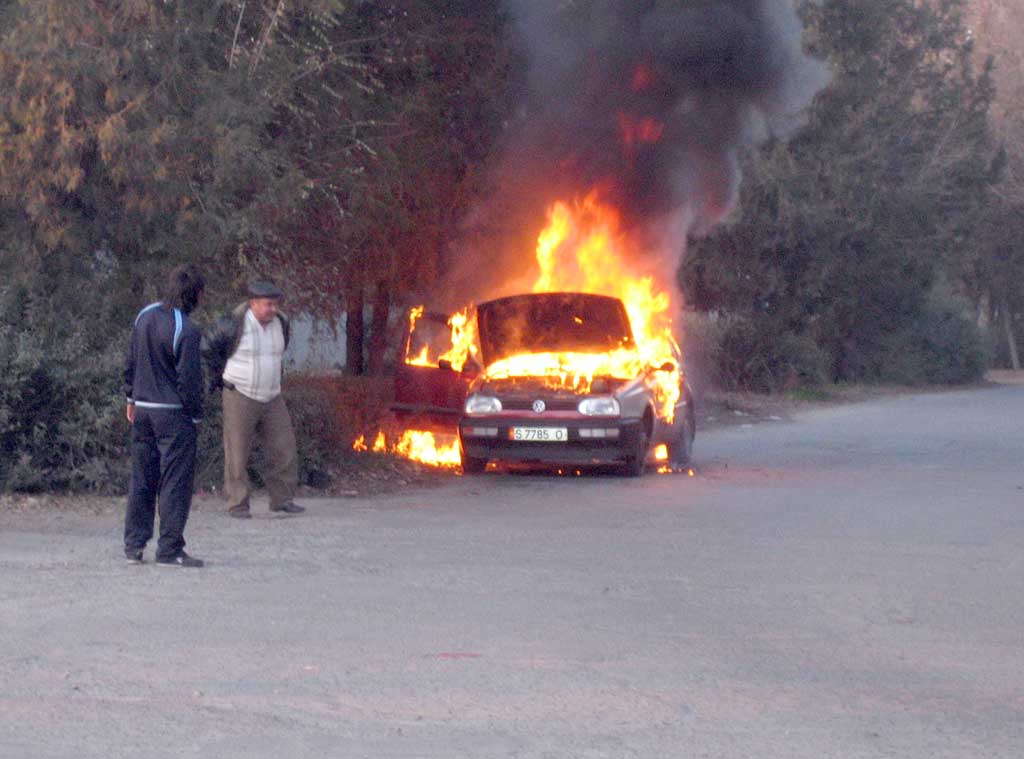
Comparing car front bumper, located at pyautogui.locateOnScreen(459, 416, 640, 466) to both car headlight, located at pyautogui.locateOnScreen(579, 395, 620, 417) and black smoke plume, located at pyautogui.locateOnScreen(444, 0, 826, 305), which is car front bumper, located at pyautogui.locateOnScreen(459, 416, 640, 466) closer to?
car headlight, located at pyautogui.locateOnScreen(579, 395, 620, 417)

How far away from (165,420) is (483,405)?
579 centimetres

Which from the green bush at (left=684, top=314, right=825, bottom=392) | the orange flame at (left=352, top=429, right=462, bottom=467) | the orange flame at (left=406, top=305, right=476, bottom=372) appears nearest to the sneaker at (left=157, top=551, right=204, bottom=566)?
the orange flame at (left=352, top=429, right=462, bottom=467)

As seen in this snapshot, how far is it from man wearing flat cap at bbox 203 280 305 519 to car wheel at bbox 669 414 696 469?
5852mm

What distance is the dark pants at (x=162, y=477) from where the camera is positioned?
915 centimetres

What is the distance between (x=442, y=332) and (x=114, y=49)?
5710mm

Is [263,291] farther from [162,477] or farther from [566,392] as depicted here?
[566,392]

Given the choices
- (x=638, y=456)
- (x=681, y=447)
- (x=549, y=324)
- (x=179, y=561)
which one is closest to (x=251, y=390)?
(x=179, y=561)

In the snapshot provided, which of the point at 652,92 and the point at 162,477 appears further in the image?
the point at 652,92

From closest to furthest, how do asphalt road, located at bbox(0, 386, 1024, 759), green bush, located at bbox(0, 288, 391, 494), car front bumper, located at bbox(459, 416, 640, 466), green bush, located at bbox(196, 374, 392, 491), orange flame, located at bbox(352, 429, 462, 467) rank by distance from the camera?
asphalt road, located at bbox(0, 386, 1024, 759)
green bush, located at bbox(0, 288, 391, 494)
green bush, located at bbox(196, 374, 392, 491)
car front bumper, located at bbox(459, 416, 640, 466)
orange flame, located at bbox(352, 429, 462, 467)

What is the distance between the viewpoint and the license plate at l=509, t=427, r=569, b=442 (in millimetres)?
14477

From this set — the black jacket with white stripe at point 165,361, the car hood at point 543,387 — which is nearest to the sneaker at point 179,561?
the black jacket with white stripe at point 165,361

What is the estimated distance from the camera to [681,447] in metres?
16.7

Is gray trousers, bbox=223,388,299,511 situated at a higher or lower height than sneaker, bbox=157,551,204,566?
higher

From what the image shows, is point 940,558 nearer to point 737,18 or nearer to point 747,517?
point 747,517
